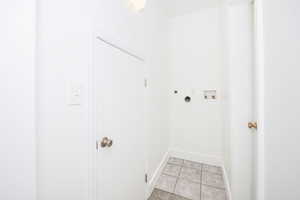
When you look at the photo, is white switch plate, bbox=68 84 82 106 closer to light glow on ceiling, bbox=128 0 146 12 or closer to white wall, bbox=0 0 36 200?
white wall, bbox=0 0 36 200

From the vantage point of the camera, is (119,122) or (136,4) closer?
(119,122)

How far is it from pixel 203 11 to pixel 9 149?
3173 millimetres

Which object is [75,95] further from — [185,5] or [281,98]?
[185,5]

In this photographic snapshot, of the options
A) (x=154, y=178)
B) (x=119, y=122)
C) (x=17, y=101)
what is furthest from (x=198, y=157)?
(x=17, y=101)

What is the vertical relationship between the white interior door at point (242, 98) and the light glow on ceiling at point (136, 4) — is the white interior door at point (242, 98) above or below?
below

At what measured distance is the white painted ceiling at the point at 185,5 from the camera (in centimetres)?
214

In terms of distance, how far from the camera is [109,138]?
3.14 ft

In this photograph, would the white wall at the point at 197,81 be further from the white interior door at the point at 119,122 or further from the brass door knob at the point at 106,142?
the brass door knob at the point at 106,142

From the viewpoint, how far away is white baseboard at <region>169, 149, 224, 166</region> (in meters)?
2.26

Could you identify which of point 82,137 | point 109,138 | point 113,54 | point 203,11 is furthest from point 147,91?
point 203,11

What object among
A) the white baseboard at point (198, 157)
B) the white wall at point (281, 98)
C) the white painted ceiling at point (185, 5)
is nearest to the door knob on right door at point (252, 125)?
the white wall at point (281, 98)

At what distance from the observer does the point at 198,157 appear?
2396mm

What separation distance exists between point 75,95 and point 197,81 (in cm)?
228

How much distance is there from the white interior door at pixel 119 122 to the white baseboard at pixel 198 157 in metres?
1.28
